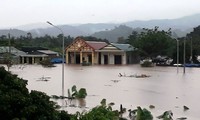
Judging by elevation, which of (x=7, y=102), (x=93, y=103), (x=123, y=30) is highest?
(x=123, y=30)

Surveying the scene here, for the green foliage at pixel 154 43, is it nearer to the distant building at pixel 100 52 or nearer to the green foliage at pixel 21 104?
the distant building at pixel 100 52

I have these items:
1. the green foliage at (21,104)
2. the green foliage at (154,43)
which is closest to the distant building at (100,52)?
the green foliage at (154,43)

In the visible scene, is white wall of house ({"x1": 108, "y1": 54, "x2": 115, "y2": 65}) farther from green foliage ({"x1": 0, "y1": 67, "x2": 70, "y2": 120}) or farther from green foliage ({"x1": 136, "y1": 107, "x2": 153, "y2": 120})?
green foliage ({"x1": 0, "y1": 67, "x2": 70, "y2": 120})

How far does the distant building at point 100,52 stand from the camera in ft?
194

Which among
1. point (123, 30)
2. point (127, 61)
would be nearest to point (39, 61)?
point (127, 61)

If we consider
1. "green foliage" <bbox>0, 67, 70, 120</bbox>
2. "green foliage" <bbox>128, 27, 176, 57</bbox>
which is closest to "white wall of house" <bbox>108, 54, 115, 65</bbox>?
"green foliage" <bbox>128, 27, 176, 57</bbox>

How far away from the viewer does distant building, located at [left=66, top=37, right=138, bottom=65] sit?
59.0m

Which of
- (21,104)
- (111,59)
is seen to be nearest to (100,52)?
(111,59)

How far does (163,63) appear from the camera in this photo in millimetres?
57219

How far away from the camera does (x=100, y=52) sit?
59438 mm

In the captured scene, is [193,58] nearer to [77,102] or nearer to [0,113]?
[77,102]

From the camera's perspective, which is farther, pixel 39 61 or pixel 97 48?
pixel 39 61

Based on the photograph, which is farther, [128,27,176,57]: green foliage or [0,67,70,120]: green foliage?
[128,27,176,57]: green foliage

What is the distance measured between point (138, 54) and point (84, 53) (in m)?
8.49
